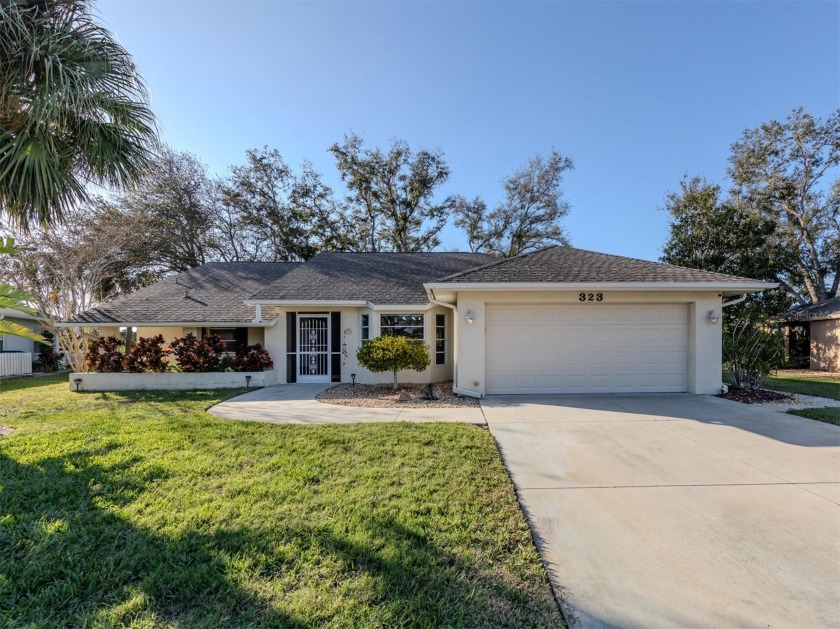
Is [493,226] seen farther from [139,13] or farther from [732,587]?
[732,587]

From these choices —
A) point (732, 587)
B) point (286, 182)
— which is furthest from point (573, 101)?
point (286, 182)

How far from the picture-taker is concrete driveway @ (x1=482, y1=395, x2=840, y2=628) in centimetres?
235

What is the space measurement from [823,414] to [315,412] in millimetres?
9939

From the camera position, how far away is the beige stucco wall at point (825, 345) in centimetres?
1645

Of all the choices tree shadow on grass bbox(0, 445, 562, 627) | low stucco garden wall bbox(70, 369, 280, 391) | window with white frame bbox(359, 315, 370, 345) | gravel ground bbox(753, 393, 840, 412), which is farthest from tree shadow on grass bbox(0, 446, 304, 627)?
gravel ground bbox(753, 393, 840, 412)

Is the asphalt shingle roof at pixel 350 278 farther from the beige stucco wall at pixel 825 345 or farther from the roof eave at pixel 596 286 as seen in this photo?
the beige stucco wall at pixel 825 345

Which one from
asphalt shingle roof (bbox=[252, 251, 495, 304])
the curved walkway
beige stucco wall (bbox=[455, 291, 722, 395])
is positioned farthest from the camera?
asphalt shingle roof (bbox=[252, 251, 495, 304])

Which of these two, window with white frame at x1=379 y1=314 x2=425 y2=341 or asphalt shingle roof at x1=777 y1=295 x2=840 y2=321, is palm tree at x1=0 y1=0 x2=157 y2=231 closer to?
window with white frame at x1=379 y1=314 x2=425 y2=341

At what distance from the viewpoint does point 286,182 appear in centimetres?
2330

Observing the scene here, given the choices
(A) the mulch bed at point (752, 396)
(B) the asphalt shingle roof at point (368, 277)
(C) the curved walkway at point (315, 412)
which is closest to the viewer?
(C) the curved walkway at point (315, 412)

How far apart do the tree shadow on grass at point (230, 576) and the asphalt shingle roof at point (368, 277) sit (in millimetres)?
8933

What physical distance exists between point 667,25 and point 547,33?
301cm

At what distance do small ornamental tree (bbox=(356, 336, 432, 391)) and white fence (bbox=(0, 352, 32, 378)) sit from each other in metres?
15.7

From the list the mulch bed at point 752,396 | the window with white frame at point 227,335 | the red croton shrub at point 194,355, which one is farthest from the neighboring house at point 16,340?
the mulch bed at point 752,396
